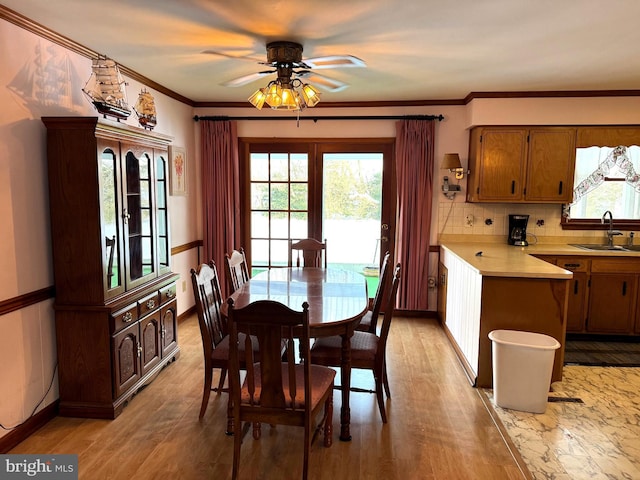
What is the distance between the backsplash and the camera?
15.6ft

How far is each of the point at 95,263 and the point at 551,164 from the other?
13.9 ft

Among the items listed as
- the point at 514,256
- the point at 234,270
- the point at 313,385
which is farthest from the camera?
the point at 514,256

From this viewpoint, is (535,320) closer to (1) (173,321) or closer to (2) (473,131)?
(2) (473,131)

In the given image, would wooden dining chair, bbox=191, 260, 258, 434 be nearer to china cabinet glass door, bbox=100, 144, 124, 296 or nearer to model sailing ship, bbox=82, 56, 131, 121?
china cabinet glass door, bbox=100, 144, 124, 296

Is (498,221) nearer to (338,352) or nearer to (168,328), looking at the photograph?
(338,352)

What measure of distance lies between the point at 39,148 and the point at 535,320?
356cm

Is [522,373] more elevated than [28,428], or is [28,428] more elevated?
[522,373]

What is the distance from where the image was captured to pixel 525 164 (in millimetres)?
4477

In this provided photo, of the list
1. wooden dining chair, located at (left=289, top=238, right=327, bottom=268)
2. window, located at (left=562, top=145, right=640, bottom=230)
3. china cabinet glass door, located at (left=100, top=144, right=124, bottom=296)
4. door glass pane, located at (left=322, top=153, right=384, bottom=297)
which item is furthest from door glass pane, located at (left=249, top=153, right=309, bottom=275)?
window, located at (left=562, top=145, right=640, bottom=230)

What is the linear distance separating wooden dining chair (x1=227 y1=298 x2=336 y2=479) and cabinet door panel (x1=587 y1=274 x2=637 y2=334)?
10.7 feet

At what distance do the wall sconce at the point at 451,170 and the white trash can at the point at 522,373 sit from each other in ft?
6.93

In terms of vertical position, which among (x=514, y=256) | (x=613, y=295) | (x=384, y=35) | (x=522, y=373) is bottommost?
(x=522, y=373)

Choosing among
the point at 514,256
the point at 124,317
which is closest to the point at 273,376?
the point at 124,317

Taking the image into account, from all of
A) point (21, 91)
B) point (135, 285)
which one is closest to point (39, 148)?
point (21, 91)
